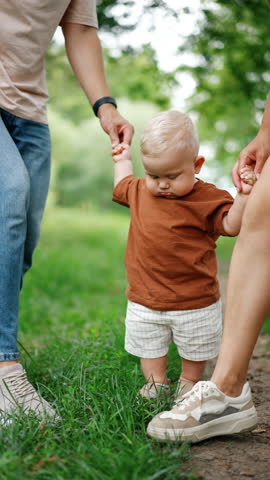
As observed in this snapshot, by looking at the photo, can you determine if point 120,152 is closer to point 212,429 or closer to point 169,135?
point 169,135

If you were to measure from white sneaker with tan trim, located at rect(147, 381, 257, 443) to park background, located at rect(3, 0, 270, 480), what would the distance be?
0.20 ft

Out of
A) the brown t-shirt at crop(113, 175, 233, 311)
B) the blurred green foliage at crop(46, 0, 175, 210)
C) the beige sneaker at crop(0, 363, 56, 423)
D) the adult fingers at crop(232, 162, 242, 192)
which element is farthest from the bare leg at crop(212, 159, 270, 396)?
the blurred green foliage at crop(46, 0, 175, 210)

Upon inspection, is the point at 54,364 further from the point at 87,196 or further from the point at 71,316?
the point at 87,196

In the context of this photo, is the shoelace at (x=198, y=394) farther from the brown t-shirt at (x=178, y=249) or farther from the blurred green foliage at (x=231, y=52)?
the blurred green foliage at (x=231, y=52)

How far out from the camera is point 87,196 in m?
31.7

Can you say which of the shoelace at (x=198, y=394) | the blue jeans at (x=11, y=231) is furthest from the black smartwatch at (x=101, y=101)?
the shoelace at (x=198, y=394)

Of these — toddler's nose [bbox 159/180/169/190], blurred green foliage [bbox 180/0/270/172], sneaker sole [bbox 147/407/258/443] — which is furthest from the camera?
blurred green foliage [bbox 180/0/270/172]

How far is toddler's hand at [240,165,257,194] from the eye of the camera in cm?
233

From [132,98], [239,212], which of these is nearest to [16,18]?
[239,212]

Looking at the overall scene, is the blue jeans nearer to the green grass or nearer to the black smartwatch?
the green grass

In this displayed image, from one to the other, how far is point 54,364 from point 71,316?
1.84 metres

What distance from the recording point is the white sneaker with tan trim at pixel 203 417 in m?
2.18

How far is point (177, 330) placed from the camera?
2676 mm

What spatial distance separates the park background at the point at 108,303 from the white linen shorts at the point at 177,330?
0.17 metres
